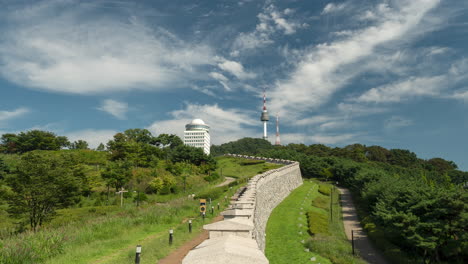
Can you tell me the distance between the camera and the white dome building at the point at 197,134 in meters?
151

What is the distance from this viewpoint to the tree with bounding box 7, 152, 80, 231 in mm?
23219

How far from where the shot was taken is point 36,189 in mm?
23516

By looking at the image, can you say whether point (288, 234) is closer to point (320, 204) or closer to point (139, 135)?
point (320, 204)

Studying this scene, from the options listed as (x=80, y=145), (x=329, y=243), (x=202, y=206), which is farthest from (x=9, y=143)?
(x=329, y=243)

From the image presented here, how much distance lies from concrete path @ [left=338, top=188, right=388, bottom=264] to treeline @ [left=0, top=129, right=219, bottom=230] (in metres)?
25.4

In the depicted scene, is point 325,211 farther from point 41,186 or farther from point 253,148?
point 253,148

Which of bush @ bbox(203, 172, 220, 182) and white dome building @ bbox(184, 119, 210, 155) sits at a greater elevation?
white dome building @ bbox(184, 119, 210, 155)

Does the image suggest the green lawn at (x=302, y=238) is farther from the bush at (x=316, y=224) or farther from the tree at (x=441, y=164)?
the tree at (x=441, y=164)

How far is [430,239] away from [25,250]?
2634 centimetres

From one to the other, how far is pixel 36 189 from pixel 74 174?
11.1 m

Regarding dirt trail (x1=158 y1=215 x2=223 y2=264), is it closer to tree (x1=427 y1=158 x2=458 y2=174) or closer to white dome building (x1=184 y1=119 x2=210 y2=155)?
tree (x1=427 y1=158 x2=458 y2=174)

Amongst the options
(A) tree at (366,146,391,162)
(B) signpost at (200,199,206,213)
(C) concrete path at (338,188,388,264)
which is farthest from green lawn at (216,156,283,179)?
(A) tree at (366,146,391,162)

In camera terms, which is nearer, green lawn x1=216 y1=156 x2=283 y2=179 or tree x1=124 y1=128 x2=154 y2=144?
green lawn x1=216 y1=156 x2=283 y2=179

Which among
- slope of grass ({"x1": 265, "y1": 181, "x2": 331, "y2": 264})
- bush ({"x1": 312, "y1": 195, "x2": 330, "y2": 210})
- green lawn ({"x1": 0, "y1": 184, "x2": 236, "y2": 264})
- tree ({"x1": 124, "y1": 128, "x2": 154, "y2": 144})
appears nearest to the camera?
green lawn ({"x1": 0, "y1": 184, "x2": 236, "y2": 264})
